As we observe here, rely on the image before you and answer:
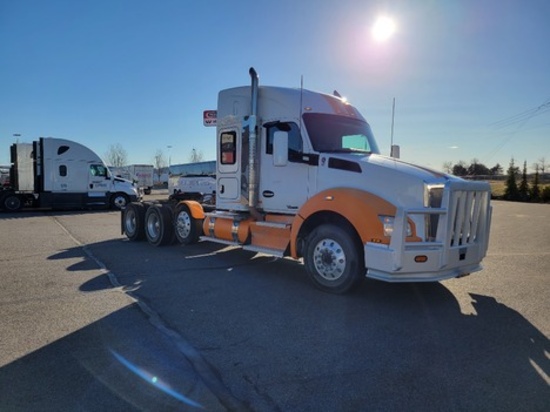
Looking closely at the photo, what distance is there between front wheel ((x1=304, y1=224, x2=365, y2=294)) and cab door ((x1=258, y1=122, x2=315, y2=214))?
0.96 meters

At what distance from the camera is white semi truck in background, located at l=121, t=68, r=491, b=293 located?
5.40 m

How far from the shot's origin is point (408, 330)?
4.73m

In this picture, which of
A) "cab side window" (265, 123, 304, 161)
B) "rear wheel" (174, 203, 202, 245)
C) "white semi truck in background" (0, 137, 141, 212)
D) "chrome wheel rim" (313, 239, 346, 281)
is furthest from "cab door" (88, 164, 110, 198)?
"chrome wheel rim" (313, 239, 346, 281)

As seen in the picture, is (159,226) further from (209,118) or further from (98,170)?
(98,170)

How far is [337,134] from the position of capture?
7273mm

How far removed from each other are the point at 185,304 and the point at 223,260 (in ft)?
10.7

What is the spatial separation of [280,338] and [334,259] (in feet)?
6.37

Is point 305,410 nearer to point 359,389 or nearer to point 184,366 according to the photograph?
point 359,389

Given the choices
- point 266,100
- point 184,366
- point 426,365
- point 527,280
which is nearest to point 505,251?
point 527,280

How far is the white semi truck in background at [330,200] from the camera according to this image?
5402 mm

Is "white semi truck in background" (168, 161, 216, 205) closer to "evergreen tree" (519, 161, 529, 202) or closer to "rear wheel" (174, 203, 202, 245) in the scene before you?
"rear wheel" (174, 203, 202, 245)

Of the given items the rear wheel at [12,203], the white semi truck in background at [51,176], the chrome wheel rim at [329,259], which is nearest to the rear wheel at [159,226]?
the chrome wheel rim at [329,259]

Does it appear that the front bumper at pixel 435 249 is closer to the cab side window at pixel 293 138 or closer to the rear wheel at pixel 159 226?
the cab side window at pixel 293 138

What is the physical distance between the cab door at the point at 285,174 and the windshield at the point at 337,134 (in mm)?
261
